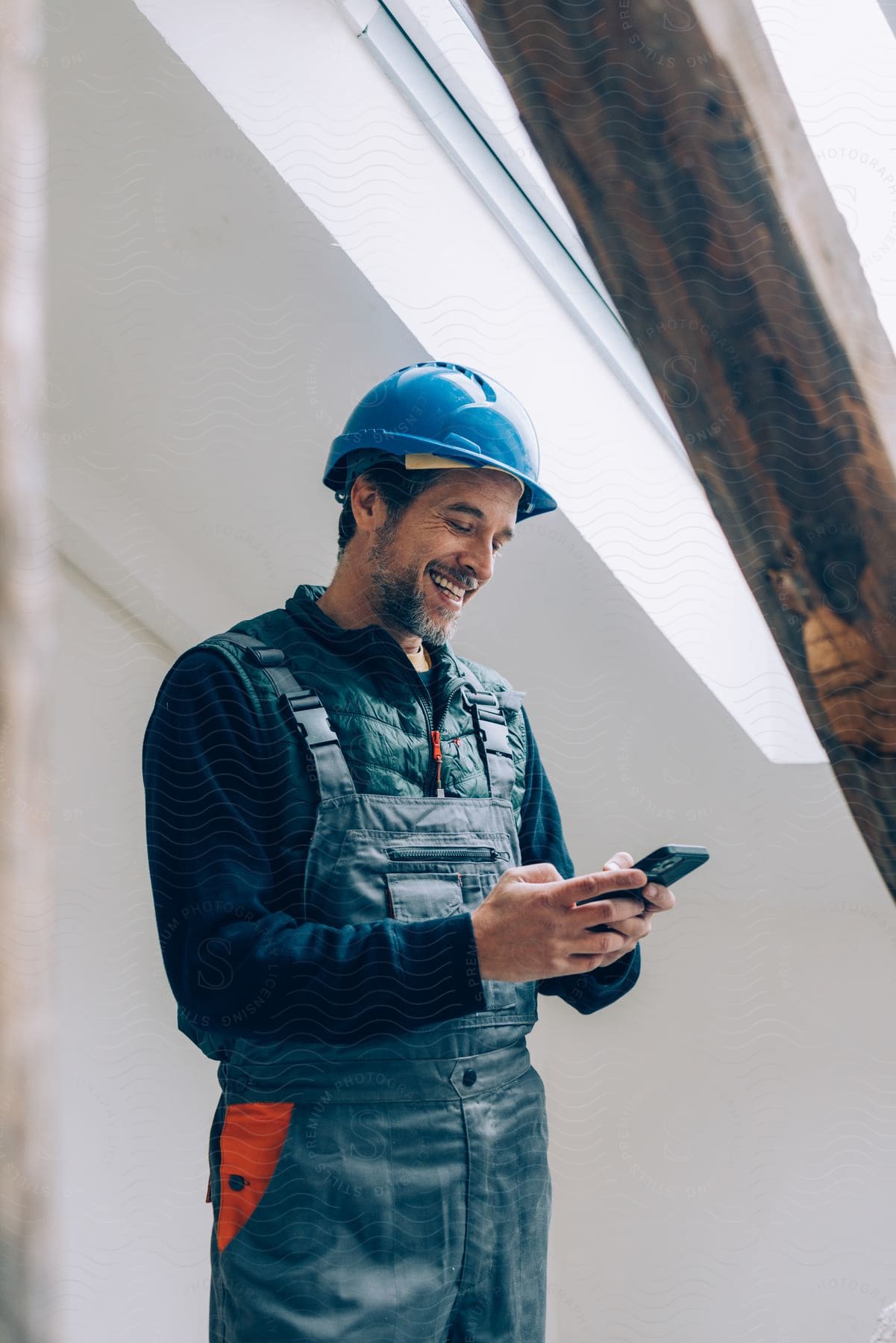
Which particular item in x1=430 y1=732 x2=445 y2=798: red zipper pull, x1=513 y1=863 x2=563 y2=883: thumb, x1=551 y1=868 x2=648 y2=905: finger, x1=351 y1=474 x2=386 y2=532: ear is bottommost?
x1=551 y1=868 x2=648 y2=905: finger

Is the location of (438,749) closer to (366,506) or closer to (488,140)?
(366,506)

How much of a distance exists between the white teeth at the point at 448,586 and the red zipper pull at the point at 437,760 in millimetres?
115

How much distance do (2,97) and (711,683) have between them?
2.94 ft

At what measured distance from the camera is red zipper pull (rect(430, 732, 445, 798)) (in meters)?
0.87

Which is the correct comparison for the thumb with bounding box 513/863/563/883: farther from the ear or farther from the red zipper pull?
the ear

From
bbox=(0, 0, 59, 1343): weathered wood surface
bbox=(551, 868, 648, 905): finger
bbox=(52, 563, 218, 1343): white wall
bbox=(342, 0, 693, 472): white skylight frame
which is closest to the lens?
bbox=(0, 0, 59, 1343): weathered wood surface

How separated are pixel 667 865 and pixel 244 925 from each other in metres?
0.29

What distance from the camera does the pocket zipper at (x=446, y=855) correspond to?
82cm

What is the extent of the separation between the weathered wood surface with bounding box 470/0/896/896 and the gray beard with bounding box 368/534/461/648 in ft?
0.78

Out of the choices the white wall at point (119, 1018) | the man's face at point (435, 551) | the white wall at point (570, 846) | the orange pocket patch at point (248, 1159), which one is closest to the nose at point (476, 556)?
the man's face at point (435, 551)

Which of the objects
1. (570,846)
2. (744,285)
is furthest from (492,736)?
(570,846)

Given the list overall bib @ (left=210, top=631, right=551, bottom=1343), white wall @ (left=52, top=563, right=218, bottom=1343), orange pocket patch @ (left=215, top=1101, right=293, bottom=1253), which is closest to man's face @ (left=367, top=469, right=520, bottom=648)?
overall bib @ (left=210, top=631, right=551, bottom=1343)

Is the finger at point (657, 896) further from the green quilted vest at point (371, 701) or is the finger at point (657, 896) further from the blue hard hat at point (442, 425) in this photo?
the blue hard hat at point (442, 425)

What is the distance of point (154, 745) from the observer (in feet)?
2.66
